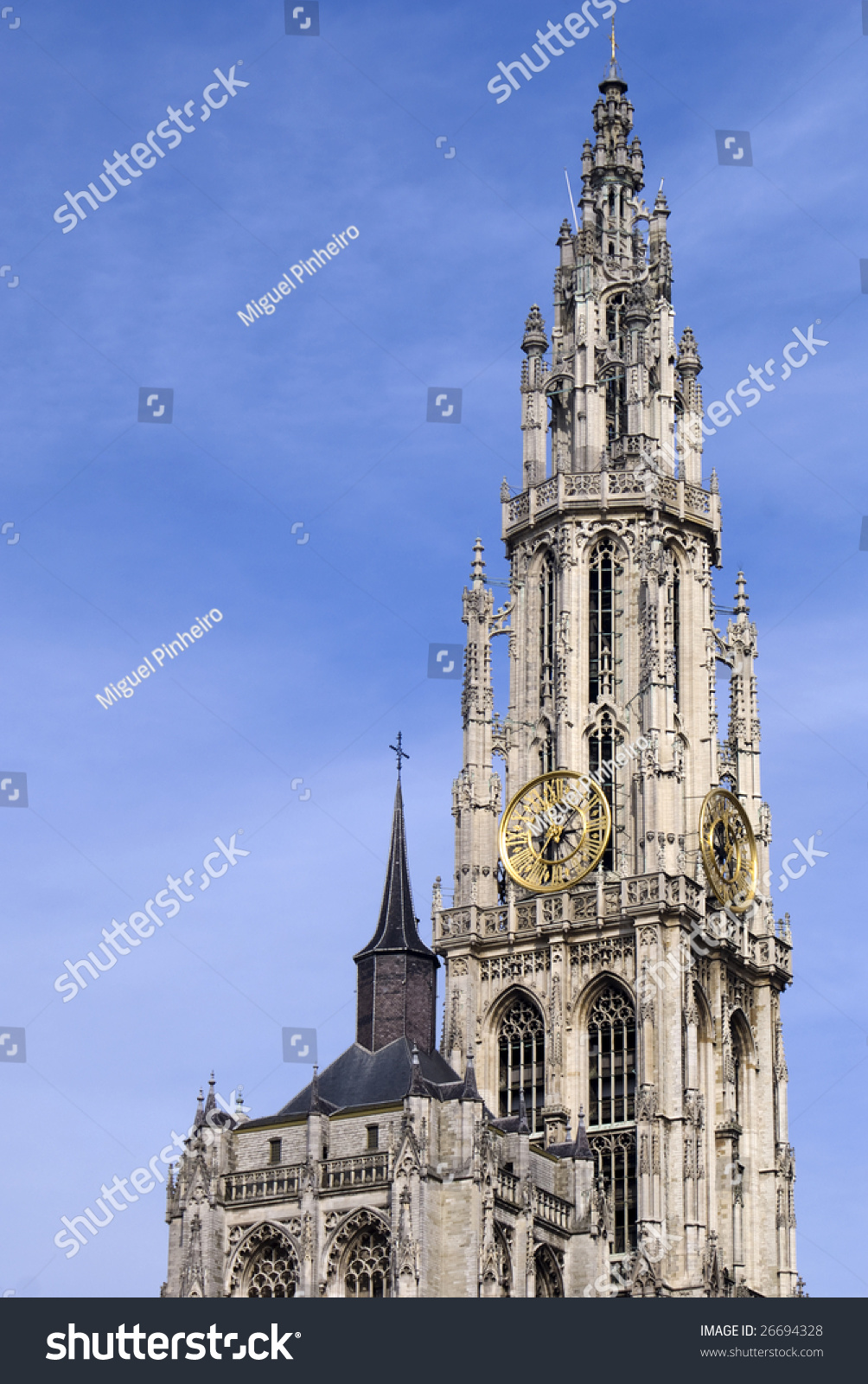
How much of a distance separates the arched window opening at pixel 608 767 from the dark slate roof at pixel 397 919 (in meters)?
11.8

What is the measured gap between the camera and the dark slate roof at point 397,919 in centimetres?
9100

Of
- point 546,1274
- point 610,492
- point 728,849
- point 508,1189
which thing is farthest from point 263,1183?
point 610,492

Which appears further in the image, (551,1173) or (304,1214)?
(551,1173)

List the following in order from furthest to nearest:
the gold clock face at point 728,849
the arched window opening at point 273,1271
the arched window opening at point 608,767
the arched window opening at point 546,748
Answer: the arched window opening at point 546,748 < the gold clock face at point 728,849 < the arched window opening at point 608,767 < the arched window opening at point 273,1271

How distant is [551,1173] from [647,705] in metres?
22.6

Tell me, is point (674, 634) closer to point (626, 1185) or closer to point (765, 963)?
point (765, 963)

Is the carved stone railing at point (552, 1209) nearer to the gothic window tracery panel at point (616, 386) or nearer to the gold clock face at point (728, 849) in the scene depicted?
the gold clock face at point (728, 849)

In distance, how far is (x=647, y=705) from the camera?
347 feet

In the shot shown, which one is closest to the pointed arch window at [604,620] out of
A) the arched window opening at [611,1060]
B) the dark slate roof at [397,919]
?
the arched window opening at [611,1060]

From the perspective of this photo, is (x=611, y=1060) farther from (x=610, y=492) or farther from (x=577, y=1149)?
(x=610, y=492)

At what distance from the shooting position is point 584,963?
10238 cm
